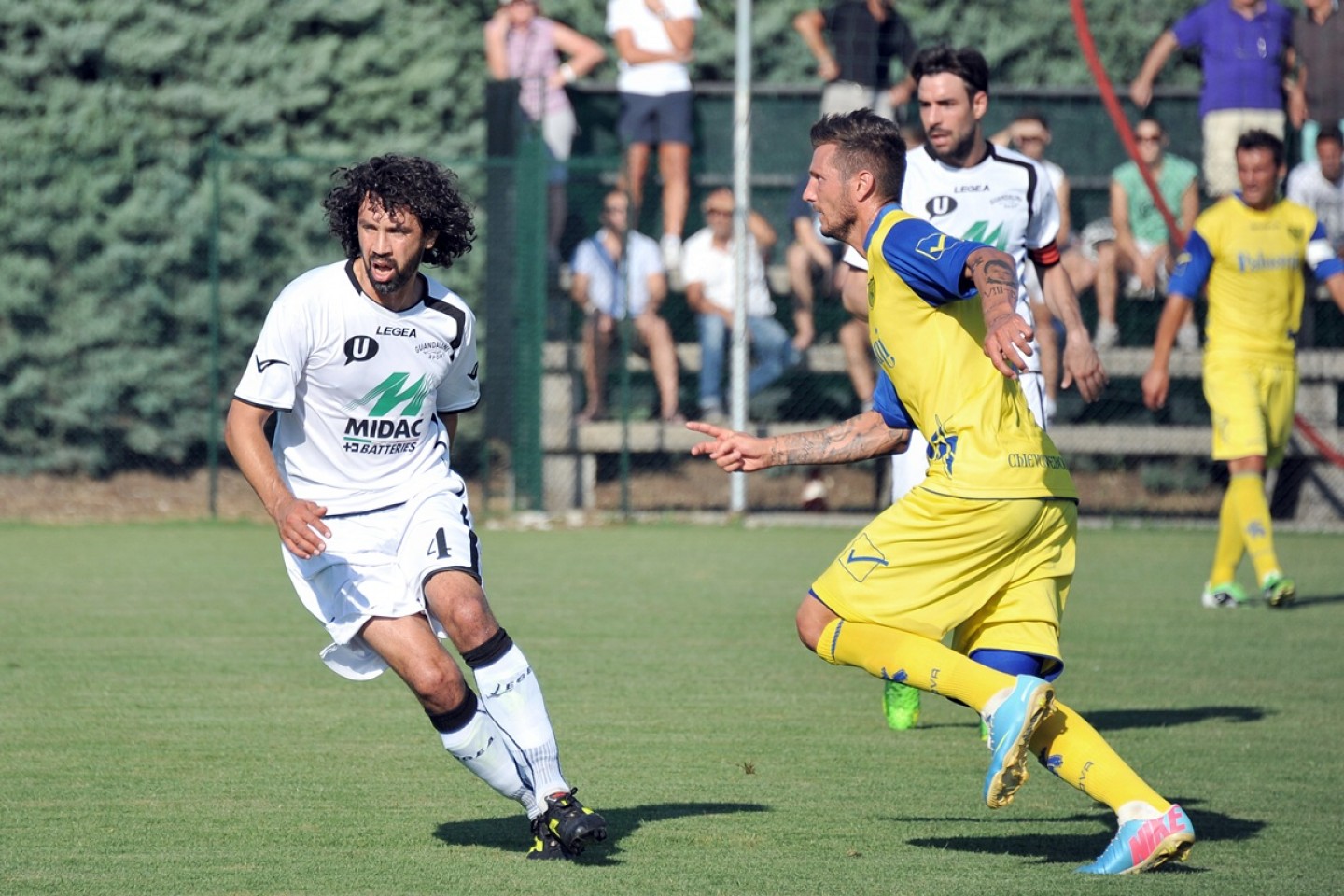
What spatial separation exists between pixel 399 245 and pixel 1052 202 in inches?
117

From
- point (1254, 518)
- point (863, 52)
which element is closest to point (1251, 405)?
point (1254, 518)

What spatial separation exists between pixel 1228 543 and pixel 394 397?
19.9ft

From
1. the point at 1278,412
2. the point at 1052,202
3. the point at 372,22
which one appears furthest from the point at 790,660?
the point at 372,22

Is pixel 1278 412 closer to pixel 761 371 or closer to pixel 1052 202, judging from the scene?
pixel 1052 202

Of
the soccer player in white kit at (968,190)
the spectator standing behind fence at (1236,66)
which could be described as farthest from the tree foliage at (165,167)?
the soccer player in white kit at (968,190)

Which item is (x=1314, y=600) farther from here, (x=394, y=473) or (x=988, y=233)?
(x=394, y=473)

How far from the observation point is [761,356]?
1380cm

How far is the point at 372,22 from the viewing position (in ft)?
51.0

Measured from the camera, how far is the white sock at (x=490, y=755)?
484 cm

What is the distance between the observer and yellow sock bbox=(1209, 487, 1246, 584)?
966 centimetres

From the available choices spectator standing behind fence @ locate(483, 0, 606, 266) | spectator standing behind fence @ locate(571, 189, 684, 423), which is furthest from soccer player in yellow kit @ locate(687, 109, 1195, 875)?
spectator standing behind fence @ locate(483, 0, 606, 266)

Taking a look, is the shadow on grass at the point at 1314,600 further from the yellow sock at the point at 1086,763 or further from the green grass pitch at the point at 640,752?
the yellow sock at the point at 1086,763

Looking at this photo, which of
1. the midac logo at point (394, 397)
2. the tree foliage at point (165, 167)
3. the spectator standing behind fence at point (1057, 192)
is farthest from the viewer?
the tree foliage at point (165, 167)

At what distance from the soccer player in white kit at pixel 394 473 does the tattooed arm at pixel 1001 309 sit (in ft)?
5.02
